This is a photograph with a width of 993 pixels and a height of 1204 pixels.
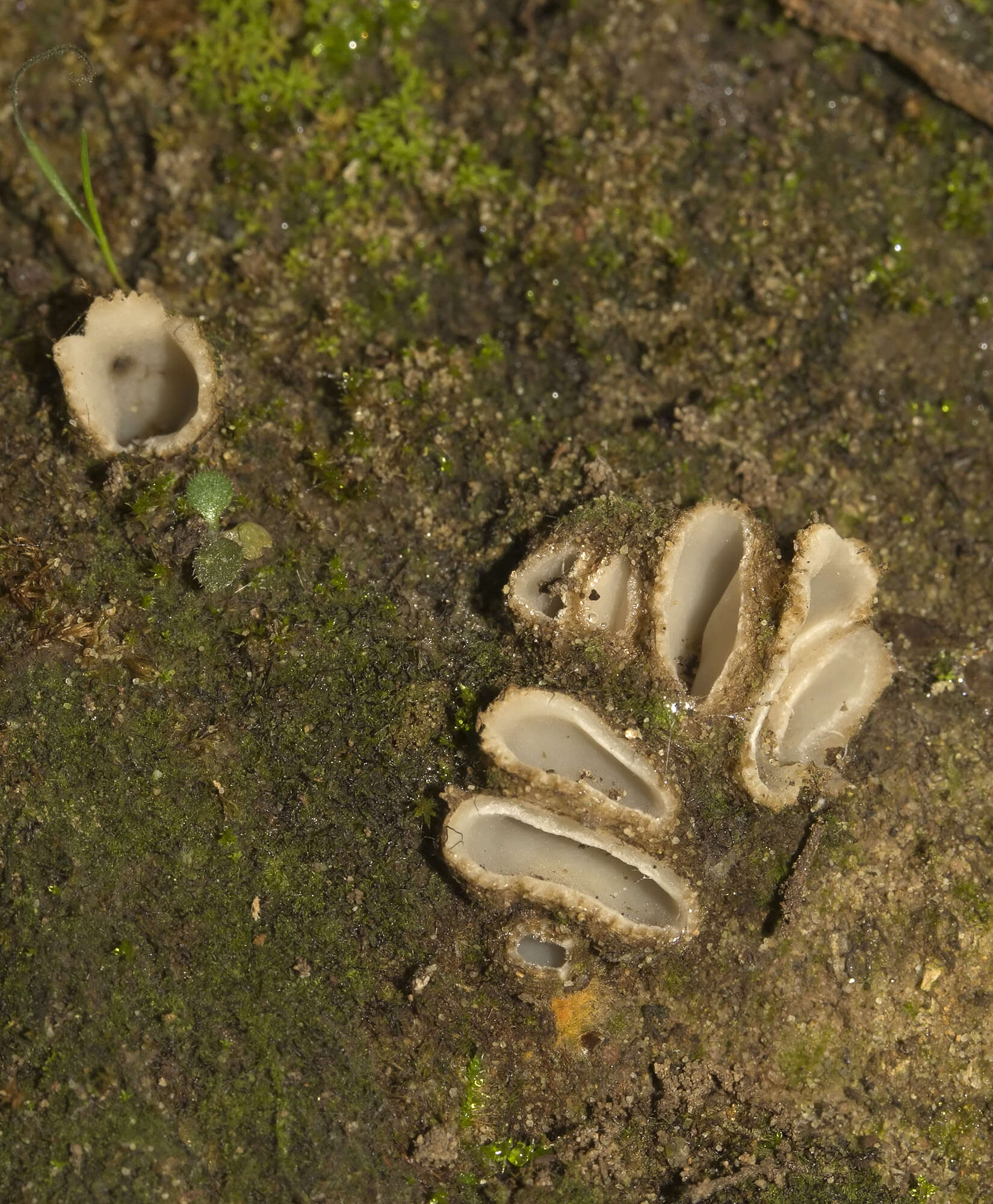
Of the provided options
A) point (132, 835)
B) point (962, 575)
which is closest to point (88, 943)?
point (132, 835)

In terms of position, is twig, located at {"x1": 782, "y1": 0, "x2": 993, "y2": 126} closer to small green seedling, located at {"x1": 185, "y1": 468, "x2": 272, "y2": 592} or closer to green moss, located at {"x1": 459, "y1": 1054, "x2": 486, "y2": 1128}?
small green seedling, located at {"x1": 185, "y1": 468, "x2": 272, "y2": 592}

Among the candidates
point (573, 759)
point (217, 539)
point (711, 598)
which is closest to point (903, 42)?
point (711, 598)

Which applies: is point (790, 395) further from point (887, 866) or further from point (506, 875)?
point (506, 875)

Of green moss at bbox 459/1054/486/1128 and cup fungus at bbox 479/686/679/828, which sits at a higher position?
cup fungus at bbox 479/686/679/828

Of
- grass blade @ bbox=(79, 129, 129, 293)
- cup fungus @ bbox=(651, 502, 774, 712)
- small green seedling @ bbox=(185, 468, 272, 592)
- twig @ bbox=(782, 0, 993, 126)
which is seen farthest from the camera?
twig @ bbox=(782, 0, 993, 126)

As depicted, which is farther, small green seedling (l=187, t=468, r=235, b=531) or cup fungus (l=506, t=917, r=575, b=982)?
small green seedling (l=187, t=468, r=235, b=531)

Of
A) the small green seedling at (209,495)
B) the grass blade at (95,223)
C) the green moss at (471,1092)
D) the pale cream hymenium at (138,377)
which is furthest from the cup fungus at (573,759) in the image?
the grass blade at (95,223)

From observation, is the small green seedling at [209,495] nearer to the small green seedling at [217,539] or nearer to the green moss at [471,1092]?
the small green seedling at [217,539]

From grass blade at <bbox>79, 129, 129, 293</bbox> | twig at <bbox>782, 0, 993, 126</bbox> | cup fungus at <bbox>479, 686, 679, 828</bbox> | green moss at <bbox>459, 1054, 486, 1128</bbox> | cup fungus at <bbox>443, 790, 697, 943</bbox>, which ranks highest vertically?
twig at <bbox>782, 0, 993, 126</bbox>

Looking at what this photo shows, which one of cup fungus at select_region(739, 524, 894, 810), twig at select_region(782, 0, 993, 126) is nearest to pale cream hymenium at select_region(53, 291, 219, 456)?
cup fungus at select_region(739, 524, 894, 810)
